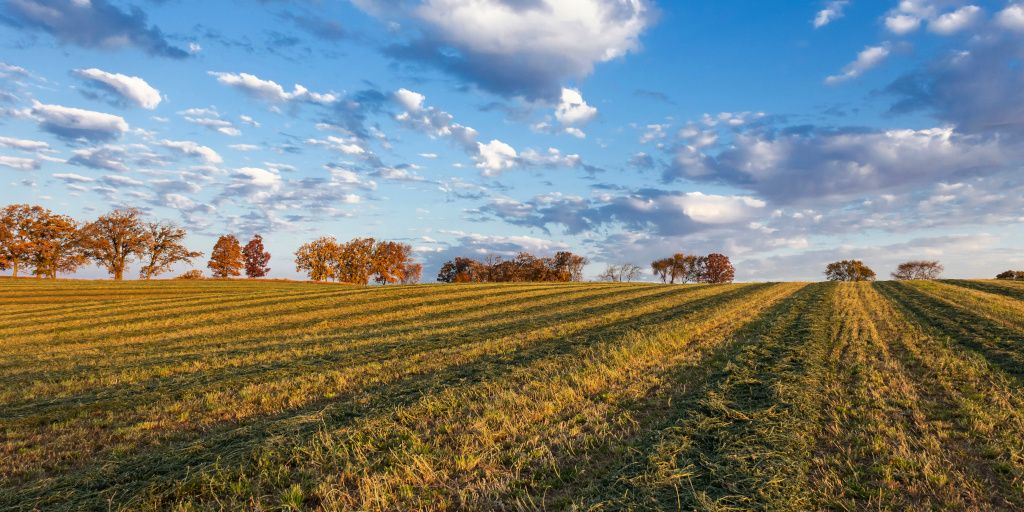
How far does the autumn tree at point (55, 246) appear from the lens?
241ft

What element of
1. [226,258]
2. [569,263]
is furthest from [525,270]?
[226,258]

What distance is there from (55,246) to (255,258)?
132ft

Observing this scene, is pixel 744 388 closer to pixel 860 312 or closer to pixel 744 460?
pixel 744 460

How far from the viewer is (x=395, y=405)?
30.2 feet

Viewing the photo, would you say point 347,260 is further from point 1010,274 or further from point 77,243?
point 1010,274

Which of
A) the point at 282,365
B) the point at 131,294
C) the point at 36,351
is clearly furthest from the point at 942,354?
the point at 131,294

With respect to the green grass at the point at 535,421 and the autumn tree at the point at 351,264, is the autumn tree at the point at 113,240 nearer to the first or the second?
the autumn tree at the point at 351,264

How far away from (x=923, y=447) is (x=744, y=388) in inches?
129

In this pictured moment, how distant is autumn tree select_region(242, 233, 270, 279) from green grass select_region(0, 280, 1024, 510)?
102 metres

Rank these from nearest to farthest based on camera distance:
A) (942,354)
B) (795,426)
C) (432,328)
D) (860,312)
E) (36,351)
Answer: (795,426)
(942,354)
(36,351)
(432,328)
(860,312)

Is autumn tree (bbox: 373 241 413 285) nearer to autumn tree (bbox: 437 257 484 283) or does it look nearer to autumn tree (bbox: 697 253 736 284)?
autumn tree (bbox: 437 257 484 283)

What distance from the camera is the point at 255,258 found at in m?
113

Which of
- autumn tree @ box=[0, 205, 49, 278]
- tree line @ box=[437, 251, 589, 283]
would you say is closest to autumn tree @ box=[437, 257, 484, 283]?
tree line @ box=[437, 251, 589, 283]

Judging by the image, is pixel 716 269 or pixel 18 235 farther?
pixel 716 269
